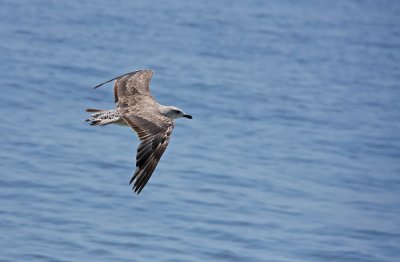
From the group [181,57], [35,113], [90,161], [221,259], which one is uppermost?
[181,57]

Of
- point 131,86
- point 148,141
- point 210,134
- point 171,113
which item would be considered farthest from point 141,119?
point 210,134

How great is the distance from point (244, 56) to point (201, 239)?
10.2 m

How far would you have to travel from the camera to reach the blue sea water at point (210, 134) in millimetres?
14461

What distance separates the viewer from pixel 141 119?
11.4 metres

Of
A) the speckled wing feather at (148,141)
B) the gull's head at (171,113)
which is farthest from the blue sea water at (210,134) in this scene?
the speckled wing feather at (148,141)

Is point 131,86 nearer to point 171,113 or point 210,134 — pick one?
point 171,113

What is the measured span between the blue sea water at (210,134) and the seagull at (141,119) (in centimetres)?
238

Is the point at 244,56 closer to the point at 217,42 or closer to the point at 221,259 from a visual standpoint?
the point at 217,42

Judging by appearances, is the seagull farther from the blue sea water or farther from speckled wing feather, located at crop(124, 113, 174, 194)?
the blue sea water

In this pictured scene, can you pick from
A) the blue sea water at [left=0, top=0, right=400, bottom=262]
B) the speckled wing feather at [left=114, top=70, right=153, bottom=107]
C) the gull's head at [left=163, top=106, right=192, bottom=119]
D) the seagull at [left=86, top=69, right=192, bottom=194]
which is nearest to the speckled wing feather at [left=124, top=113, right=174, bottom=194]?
the seagull at [left=86, top=69, right=192, bottom=194]

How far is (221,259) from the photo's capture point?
45.5ft

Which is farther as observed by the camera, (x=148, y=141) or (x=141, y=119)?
(x=141, y=119)

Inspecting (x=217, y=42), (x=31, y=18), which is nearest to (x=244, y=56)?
(x=217, y=42)

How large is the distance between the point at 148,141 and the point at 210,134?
8.05m
